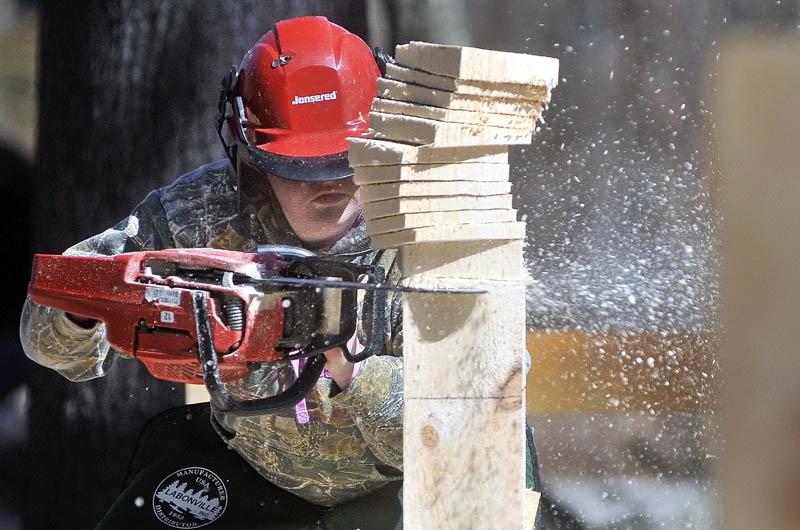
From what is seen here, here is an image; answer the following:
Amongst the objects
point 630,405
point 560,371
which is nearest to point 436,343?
point 560,371

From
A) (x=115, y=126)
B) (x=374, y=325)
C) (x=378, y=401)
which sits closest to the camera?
(x=374, y=325)

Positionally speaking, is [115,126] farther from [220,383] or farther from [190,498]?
[220,383]

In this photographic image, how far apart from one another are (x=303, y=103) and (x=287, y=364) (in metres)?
0.48

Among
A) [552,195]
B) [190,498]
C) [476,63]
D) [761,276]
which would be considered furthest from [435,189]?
[761,276]

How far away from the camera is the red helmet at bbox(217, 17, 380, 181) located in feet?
5.48

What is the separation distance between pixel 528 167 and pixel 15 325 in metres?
1.73

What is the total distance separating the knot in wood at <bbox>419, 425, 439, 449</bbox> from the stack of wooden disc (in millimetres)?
197

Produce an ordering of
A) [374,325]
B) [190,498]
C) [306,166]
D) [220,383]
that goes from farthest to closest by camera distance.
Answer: [190,498] < [306,166] < [374,325] < [220,383]

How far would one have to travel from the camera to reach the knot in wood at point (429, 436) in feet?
3.16

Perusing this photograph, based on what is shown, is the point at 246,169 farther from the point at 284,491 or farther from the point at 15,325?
the point at 15,325

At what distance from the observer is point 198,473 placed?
189cm

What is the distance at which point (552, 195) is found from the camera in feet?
10.3

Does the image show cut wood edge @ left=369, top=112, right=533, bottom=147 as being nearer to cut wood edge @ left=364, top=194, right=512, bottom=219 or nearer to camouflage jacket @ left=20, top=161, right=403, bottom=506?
cut wood edge @ left=364, top=194, right=512, bottom=219

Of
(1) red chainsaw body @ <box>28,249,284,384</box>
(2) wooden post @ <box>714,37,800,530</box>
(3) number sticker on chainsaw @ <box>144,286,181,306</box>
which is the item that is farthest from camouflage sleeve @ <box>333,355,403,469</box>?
(2) wooden post @ <box>714,37,800,530</box>
